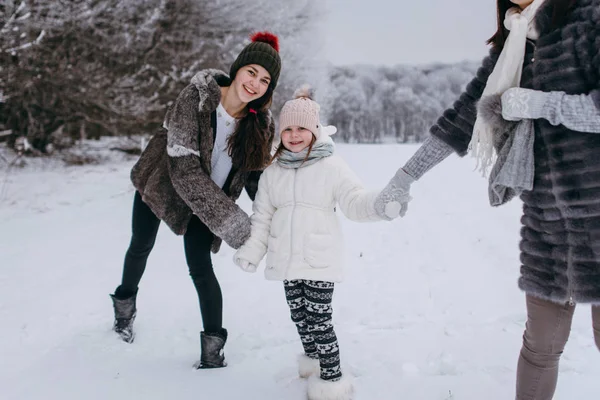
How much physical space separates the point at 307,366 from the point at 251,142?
1165mm

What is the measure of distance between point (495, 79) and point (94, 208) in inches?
254

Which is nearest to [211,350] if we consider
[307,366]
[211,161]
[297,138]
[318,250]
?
[307,366]

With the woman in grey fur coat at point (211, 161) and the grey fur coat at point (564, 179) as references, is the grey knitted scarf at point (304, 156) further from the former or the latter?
the grey fur coat at point (564, 179)

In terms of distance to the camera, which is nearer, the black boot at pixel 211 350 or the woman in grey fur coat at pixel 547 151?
the woman in grey fur coat at pixel 547 151

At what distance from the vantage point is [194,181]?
7.86ft

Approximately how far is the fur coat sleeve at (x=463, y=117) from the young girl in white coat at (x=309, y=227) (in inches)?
16.4

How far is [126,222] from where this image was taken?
623 centimetres

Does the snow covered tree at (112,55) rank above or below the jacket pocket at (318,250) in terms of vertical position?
above

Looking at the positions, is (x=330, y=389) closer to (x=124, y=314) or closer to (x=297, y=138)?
(x=297, y=138)

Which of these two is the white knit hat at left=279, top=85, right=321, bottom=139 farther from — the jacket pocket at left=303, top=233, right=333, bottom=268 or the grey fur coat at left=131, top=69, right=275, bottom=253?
the jacket pocket at left=303, top=233, right=333, bottom=268

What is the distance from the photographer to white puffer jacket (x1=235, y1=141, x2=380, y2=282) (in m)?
2.21

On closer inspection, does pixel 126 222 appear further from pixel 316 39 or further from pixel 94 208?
pixel 316 39

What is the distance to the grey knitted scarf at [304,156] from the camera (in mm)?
2309

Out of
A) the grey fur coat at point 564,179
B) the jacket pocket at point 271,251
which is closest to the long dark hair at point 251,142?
the jacket pocket at point 271,251
